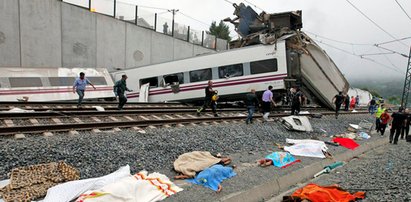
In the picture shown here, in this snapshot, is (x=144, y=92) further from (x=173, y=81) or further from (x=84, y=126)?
(x=84, y=126)

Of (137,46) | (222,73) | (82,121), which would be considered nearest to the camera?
(82,121)

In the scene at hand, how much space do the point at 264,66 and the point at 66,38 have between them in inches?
628

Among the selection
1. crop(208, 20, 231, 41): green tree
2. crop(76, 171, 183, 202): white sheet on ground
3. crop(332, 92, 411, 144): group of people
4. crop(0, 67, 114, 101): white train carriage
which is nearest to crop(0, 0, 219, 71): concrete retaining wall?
crop(0, 67, 114, 101): white train carriage

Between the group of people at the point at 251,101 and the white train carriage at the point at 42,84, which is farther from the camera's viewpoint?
the white train carriage at the point at 42,84

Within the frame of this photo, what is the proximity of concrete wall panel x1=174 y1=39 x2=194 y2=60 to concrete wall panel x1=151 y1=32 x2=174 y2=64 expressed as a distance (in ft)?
2.02

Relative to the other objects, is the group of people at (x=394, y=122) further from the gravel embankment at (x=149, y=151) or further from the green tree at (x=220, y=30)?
the green tree at (x=220, y=30)

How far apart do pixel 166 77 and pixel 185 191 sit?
1287cm

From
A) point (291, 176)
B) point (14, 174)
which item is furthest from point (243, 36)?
point (14, 174)

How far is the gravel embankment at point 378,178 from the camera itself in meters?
5.50

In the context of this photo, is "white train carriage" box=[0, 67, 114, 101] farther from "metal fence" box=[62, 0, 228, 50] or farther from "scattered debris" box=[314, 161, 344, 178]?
"scattered debris" box=[314, 161, 344, 178]

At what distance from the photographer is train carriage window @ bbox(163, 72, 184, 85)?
1680 centimetres

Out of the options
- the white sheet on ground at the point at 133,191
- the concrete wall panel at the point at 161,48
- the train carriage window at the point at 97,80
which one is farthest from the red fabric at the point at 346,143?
the concrete wall panel at the point at 161,48

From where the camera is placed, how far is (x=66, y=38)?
874 inches

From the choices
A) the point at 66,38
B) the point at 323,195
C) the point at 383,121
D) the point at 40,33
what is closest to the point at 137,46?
the point at 66,38
